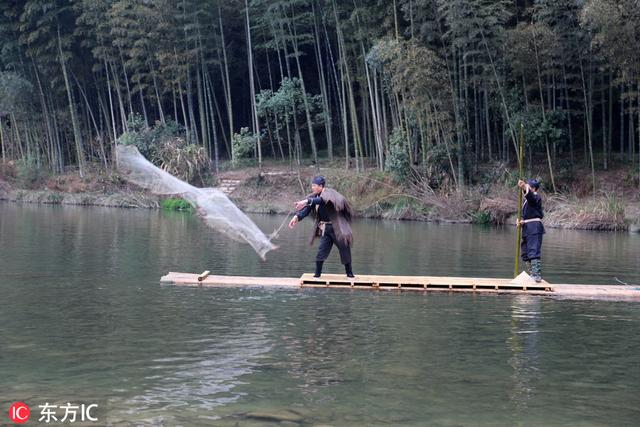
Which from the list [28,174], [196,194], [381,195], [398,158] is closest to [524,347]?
[196,194]

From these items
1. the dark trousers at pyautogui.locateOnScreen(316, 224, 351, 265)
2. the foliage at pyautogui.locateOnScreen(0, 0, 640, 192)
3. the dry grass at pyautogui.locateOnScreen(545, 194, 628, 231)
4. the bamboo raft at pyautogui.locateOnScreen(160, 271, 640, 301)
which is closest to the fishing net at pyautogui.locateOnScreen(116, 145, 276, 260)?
the bamboo raft at pyautogui.locateOnScreen(160, 271, 640, 301)

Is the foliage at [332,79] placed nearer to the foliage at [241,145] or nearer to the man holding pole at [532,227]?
the foliage at [241,145]

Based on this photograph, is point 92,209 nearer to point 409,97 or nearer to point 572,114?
point 409,97

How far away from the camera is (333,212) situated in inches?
470

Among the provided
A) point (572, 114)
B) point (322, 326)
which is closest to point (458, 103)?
point (572, 114)

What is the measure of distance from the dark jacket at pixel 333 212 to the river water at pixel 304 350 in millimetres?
868

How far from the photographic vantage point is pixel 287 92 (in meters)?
36.1

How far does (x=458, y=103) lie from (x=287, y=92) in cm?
978

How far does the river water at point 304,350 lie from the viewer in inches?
243
